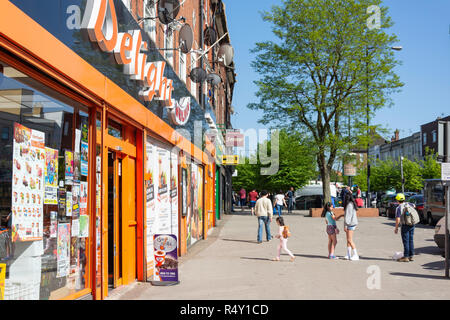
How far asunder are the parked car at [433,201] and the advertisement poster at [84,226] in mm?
21047

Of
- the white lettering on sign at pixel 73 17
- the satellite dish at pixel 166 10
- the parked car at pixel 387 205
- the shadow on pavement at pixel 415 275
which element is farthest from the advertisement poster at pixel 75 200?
the parked car at pixel 387 205

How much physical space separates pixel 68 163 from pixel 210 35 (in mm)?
15461

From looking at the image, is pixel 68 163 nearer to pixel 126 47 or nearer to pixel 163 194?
pixel 126 47

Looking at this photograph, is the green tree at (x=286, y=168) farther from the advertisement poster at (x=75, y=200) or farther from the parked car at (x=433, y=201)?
the advertisement poster at (x=75, y=200)

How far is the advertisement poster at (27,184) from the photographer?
5.16m

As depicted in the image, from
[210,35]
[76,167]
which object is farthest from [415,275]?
[210,35]

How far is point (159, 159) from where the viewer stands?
455 inches

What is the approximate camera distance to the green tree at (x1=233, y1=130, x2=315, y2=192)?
35.2 meters

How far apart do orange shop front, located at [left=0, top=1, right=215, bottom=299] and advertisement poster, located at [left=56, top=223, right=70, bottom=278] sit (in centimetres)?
1

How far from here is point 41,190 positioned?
5754 mm

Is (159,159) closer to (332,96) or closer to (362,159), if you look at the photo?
(332,96)

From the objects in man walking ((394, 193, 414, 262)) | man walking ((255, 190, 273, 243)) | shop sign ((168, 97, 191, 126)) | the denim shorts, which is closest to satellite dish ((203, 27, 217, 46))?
man walking ((255, 190, 273, 243))

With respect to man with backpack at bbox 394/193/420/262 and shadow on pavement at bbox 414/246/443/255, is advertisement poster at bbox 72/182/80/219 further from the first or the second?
shadow on pavement at bbox 414/246/443/255
